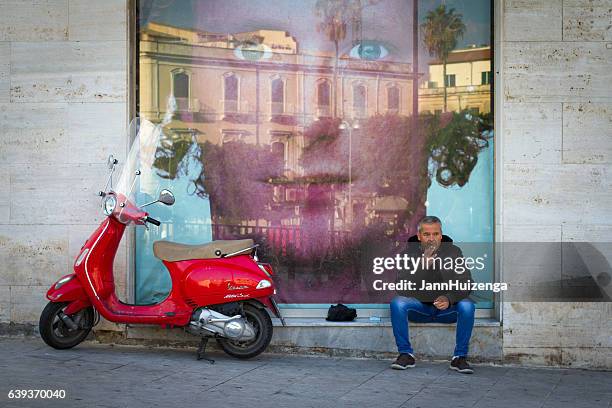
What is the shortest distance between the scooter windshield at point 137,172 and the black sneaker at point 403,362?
2.48 m

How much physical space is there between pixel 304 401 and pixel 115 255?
2.58 metres

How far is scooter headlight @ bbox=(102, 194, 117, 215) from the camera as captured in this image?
7246 mm

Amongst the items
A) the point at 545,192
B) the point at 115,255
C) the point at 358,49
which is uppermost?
the point at 358,49

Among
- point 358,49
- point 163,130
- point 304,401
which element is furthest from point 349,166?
point 304,401

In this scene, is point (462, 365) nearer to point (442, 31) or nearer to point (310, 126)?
point (310, 126)

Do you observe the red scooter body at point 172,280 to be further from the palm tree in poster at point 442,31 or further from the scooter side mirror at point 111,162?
the palm tree in poster at point 442,31

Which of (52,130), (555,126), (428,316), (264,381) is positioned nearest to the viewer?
(264,381)

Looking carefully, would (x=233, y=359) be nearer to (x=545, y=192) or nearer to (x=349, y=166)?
(x=349, y=166)

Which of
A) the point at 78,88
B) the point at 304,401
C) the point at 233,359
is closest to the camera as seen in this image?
the point at 304,401

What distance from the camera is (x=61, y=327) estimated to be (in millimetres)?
7512

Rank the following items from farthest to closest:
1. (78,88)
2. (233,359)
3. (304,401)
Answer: (78,88) → (233,359) → (304,401)

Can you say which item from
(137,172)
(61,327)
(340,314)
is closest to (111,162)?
(137,172)

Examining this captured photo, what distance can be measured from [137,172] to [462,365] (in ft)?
10.4

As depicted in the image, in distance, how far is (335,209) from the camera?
8.30 m
